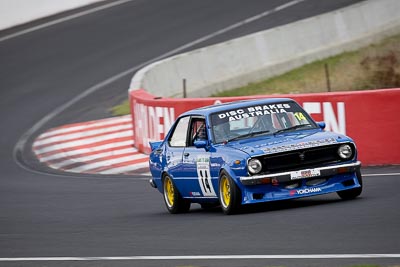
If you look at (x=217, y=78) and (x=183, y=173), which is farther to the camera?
(x=217, y=78)

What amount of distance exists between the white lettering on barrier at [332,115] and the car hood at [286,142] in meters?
4.25

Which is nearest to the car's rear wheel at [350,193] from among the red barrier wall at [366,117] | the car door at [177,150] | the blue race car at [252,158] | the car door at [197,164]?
the blue race car at [252,158]

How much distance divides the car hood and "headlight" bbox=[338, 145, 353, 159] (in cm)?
7

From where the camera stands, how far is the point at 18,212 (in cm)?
1454

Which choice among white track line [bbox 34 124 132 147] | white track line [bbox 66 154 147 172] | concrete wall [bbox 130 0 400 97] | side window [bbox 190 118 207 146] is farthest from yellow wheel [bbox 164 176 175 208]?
concrete wall [bbox 130 0 400 97]

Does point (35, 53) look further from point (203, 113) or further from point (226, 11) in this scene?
point (203, 113)

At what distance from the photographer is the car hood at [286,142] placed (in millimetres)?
11492

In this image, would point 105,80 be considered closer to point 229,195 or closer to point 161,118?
point 161,118

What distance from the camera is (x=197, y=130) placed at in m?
12.9

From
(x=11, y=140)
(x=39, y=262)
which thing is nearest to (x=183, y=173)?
(x=39, y=262)

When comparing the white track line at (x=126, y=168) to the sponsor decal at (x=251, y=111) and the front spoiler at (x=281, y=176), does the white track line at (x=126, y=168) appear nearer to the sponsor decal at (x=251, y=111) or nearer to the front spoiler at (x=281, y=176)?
the sponsor decal at (x=251, y=111)

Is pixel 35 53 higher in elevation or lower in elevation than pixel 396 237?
higher

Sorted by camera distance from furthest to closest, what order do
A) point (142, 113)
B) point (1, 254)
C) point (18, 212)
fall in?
point (142, 113), point (18, 212), point (1, 254)

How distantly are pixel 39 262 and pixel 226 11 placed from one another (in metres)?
27.0
